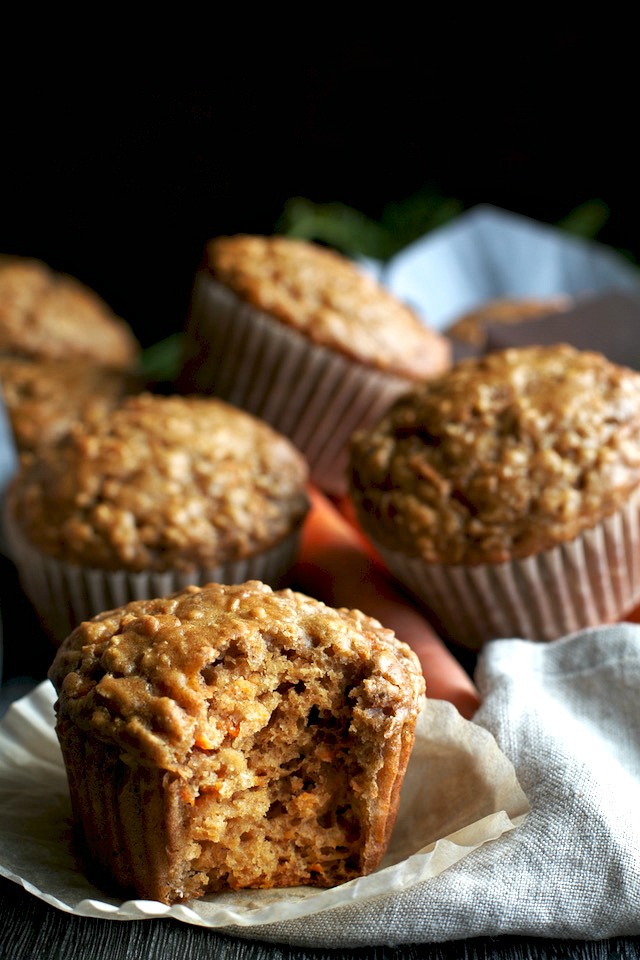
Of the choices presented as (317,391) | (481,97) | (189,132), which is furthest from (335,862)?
(481,97)

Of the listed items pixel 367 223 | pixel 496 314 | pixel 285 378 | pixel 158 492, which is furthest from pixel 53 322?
pixel 367 223

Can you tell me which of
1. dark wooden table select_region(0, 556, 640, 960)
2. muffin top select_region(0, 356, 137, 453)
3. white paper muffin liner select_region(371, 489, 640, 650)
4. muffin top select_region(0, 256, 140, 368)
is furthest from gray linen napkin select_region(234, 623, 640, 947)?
muffin top select_region(0, 256, 140, 368)

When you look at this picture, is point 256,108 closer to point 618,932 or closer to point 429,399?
point 429,399

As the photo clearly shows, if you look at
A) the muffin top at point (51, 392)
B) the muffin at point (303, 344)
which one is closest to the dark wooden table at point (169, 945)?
the muffin top at point (51, 392)

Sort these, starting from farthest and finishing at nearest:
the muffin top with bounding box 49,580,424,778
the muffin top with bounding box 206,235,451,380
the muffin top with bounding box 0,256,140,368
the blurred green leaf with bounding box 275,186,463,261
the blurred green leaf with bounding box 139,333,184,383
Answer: the blurred green leaf with bounding box 275,186,463,261 → the blurred green leaf with bounding box 139,333,184,383 → the muffin top with bounding box 0,256,140,368 → the muffin top with bounding box 206,235,451,380 → the muffin top with bounding box 49,580,424,778

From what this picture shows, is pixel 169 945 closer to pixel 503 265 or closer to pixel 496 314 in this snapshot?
pixel 496 314

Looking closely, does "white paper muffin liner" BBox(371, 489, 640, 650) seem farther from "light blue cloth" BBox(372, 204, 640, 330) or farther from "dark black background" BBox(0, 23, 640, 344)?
"dark black background" BBox(0, 23, 640, 344)

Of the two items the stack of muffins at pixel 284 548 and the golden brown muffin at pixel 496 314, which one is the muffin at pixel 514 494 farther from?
the golden brown muffin at pixel 496 314

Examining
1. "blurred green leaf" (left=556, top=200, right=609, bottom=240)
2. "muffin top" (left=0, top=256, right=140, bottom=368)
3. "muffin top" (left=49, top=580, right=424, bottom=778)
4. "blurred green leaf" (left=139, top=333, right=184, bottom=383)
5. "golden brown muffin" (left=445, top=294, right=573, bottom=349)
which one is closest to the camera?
"muffin top" (left=49, top=580, right=424, bottom=778)
